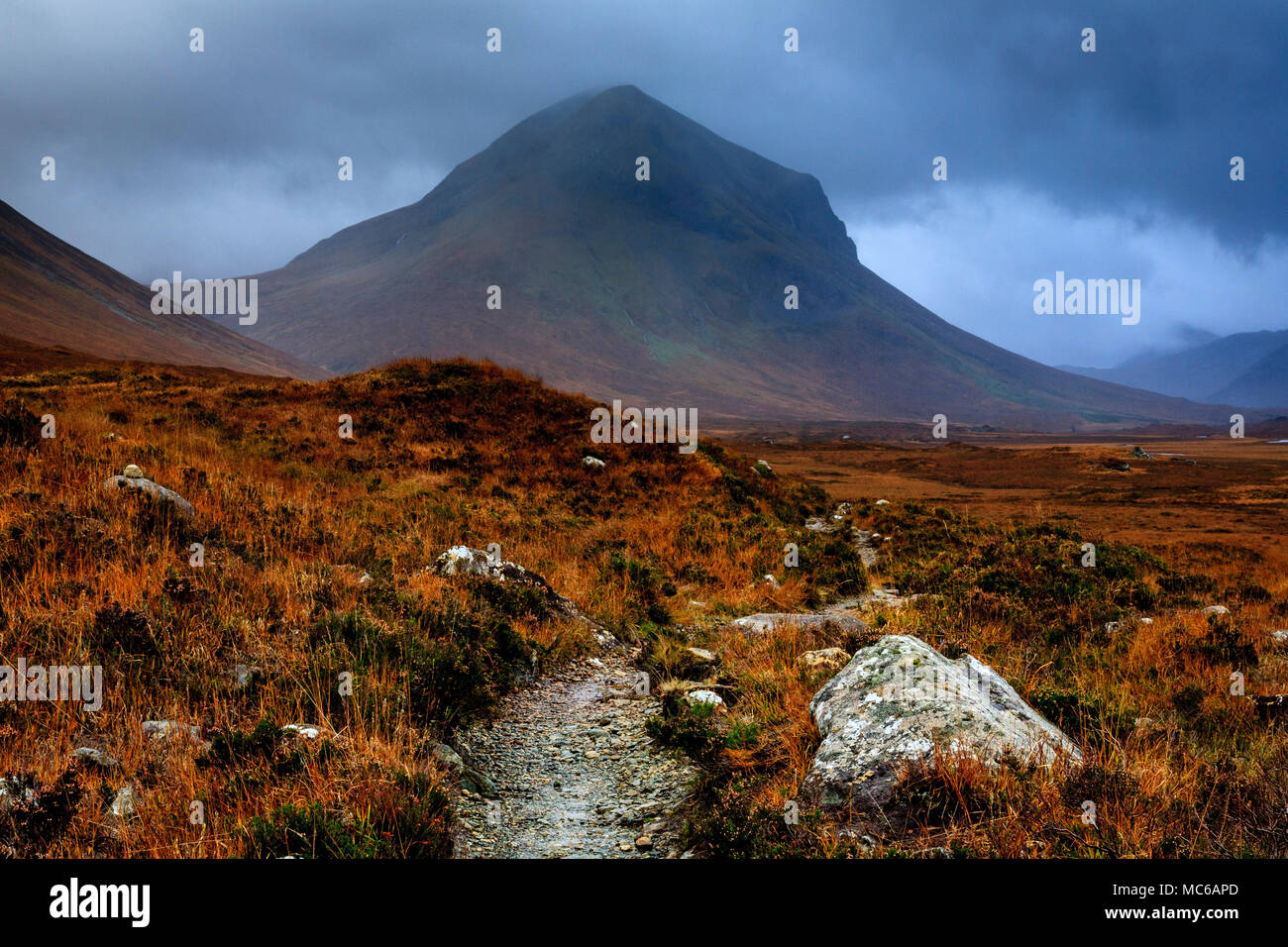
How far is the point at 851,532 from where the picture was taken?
69.0 feet

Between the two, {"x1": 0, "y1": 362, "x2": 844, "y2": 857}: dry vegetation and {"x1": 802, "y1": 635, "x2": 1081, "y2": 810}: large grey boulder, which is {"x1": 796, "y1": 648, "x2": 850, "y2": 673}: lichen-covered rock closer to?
{"x1": 802, "y1": 635, "x2": 1081, "y2": 810}: large grey boulder

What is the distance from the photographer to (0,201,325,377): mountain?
96188mm

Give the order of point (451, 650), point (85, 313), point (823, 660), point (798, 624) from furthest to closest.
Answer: point (85, 313), point (798, 624), point (823, 660), point (451, 650)

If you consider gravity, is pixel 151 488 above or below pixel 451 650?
above

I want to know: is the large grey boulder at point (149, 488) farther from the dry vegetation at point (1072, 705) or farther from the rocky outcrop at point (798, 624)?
the rocky outcrop at point (798, 624)

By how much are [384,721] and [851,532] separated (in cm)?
1868

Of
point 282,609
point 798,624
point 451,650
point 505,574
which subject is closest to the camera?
point 451,650

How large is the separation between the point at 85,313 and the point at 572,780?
489ft

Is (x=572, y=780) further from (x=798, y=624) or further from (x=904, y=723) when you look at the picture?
(x=798, y=624)

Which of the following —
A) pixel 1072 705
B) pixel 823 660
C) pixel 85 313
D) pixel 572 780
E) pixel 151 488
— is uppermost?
pixel 85 313

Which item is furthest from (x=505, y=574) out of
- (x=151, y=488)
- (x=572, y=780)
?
(x=151, y=488)

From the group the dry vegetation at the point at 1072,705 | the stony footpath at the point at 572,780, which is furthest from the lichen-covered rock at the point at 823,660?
the stony footpath at the point at 572,780

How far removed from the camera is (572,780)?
16.4ft
